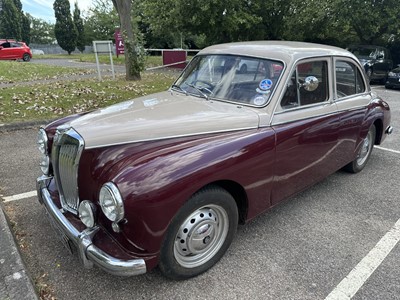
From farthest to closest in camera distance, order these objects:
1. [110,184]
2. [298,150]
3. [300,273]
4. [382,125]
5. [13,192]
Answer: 1. [382,125]
2. [13,192]
3. [298,150]
4. [300,273]
5. [110,184]

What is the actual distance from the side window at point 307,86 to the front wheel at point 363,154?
1.39m

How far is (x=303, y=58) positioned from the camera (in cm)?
329

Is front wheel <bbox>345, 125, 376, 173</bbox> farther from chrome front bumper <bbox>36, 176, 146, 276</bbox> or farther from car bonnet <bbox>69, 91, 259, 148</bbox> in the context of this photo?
chrome front bumper <bbox>36, 176, 146, 276</bbox>

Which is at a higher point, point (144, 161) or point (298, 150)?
point (144, 161)

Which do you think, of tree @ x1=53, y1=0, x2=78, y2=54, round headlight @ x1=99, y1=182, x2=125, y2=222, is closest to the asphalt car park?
round headlight @ x1=99, y1=182, x2=125, y2=222

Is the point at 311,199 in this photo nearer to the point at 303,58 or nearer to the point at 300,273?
the point at 300,273

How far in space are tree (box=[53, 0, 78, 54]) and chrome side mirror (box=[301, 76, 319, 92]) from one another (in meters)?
41.0

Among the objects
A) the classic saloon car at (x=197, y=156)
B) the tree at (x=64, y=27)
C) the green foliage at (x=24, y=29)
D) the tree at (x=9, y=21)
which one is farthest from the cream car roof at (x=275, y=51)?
the green foliage at (x=24, y=29)

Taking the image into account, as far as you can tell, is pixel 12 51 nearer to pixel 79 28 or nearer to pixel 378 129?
pixel 79 28

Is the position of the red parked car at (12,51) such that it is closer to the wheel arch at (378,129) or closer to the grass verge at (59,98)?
the grass verge at (59,98)

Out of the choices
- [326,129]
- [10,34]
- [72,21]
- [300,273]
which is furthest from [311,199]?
[10,34]

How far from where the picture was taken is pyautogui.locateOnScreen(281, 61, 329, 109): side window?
10.3ft

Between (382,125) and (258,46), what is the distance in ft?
8.29

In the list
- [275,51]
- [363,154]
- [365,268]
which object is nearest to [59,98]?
[275,51]
